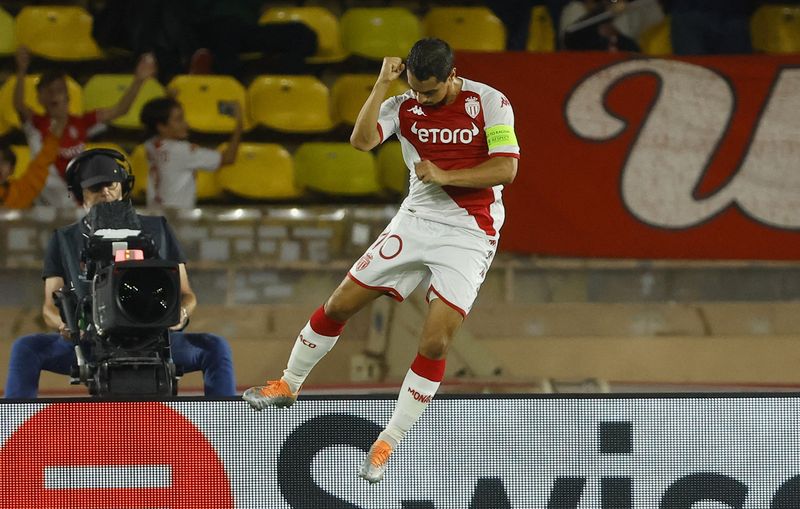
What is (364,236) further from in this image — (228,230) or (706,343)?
(706,343)

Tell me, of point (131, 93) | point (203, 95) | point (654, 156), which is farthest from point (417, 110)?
point (203, 95)

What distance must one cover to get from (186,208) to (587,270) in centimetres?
215

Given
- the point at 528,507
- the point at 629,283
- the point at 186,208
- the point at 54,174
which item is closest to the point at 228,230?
the point at 186,208

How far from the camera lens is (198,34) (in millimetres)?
9234

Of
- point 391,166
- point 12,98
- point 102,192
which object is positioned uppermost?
point 102,192

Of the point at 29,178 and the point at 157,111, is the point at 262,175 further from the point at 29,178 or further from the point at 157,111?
the point at 29,178

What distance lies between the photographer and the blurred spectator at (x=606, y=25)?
8875 millimetres

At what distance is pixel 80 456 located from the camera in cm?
471

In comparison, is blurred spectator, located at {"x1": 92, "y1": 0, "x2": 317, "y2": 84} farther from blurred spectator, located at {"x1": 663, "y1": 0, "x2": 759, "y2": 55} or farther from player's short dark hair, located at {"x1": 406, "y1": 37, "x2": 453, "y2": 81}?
player's short dark hair, located at {"x1": 406, "y1": 37, "x2": 453, "y2": 81}

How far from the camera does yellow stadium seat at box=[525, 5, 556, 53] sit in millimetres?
9461

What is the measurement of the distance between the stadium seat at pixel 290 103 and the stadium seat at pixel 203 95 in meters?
0.19

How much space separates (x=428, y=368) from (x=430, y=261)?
355 millimetres

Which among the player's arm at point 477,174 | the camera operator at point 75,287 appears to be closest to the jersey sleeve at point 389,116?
the player's arm at point 477,174

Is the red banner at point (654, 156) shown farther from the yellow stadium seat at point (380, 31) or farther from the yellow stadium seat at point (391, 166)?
the yellow stadium seat at point (380, 31)
